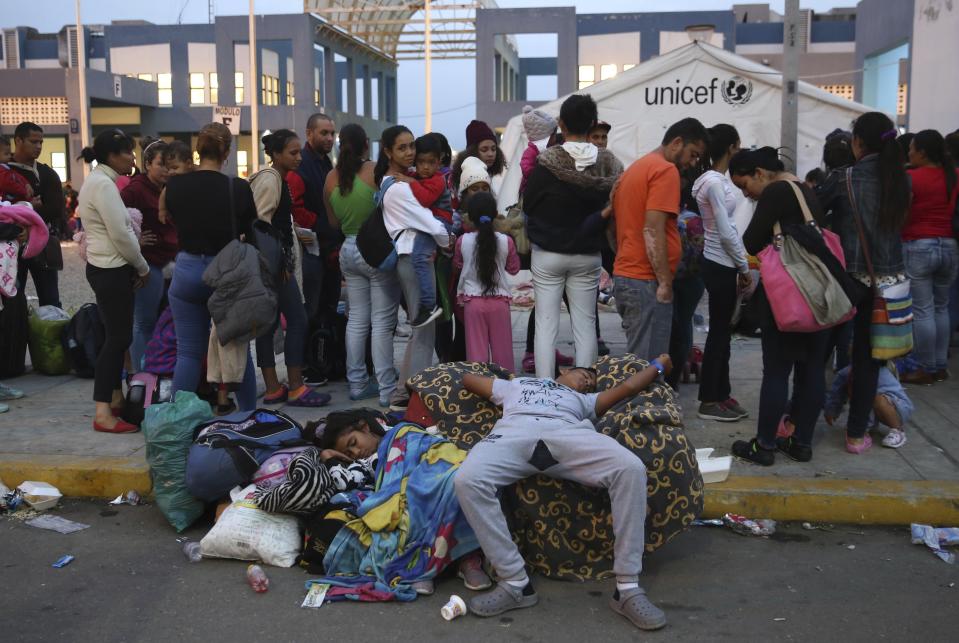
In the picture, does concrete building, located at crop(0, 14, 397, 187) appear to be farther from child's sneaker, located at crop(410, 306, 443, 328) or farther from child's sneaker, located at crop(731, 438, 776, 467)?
child's sneaker, located at crop(731, 438, 776, 467)

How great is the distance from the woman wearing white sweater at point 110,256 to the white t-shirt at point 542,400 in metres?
2.77

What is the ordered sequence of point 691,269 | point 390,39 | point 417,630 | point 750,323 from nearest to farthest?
point 417,630, point 750,323, point 691,269, point 390,39

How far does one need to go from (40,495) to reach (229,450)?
129cm

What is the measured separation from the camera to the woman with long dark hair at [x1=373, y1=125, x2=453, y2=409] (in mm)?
6191

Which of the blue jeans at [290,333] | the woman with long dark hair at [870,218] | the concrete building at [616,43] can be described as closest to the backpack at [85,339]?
the blue jeans at [290,333]

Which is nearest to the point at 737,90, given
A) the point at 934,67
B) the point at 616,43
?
the point at 934,67

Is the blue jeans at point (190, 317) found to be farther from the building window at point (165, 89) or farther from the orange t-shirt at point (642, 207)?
the building window at point (165, 89)

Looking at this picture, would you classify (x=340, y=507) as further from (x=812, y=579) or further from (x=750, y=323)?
(x=750, y=323)

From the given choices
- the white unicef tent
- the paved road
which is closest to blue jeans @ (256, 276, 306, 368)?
the paved road

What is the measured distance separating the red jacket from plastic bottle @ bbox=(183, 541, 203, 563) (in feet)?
8.97

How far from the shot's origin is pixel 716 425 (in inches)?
240

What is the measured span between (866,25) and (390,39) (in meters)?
25.4

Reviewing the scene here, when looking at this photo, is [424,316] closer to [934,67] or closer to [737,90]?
[737,90]

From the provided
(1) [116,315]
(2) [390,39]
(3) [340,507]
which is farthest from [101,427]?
(2) [390,39]
